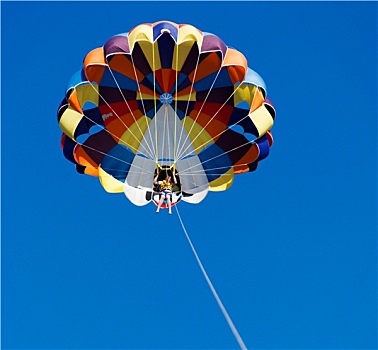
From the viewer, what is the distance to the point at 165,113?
50.3 feet

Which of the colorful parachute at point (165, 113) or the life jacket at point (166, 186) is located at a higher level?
the colorful parachute at point (165, 113)

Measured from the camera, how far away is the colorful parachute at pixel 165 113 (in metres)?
13.3

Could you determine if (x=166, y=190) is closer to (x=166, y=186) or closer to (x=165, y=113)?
(x=166, y=186)

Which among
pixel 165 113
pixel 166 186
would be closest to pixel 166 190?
pixel 166 186

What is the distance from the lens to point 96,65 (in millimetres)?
13359

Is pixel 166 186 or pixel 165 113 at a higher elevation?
pixel 165 113

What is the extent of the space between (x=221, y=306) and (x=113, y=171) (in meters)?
8.20

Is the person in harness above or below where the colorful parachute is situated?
below

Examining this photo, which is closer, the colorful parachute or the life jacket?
the colorful parachute

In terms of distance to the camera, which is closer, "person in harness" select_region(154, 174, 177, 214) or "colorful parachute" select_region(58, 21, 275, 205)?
"colorful parachute" select_region(58, 21, 275, 205)

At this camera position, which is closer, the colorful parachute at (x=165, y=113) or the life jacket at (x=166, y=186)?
the colorful parachute at (x=165, y=113)

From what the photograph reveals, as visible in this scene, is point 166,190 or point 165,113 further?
point 165,113

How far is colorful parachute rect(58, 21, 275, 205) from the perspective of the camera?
43.8 feet

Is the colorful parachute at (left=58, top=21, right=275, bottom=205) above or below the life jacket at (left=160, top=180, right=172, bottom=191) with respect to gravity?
above
